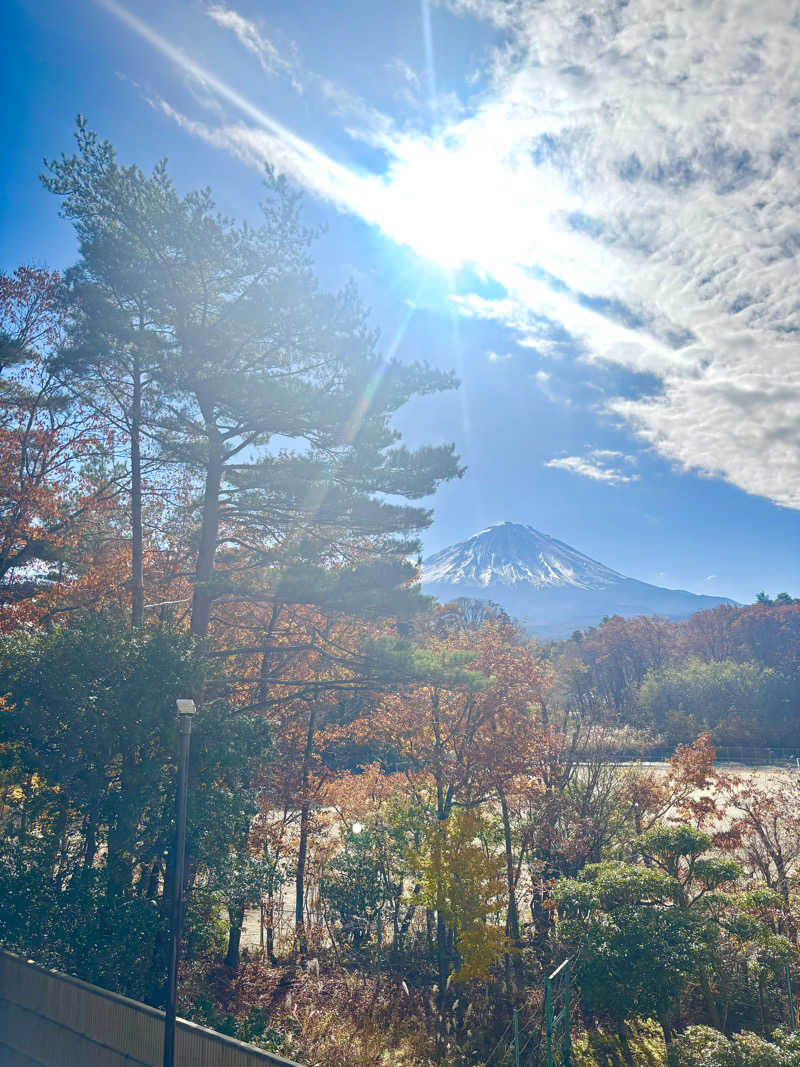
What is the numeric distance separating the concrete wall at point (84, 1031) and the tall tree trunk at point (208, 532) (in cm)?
650

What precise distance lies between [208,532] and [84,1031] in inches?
361

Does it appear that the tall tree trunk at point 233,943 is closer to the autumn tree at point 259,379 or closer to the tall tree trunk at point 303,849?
the tall tree trunk at point 303,849


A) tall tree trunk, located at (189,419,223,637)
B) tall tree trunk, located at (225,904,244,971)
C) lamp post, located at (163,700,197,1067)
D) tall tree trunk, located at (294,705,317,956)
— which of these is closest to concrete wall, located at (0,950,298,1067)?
lamp post, located at (163,700,197,1067)

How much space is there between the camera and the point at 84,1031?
9219mm

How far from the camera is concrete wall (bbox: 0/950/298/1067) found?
8.26m

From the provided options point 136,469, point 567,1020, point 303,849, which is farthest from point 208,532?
point 567,1020

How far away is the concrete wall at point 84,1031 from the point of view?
27.1 ft

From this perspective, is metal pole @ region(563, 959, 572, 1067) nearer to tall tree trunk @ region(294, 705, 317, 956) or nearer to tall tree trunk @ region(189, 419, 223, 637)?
tall tree trunk @ region(294, 705, 317, 956)

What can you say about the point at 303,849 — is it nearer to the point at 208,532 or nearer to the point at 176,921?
the point at 176,921

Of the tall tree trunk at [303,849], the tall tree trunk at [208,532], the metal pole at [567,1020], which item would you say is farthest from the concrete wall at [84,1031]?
the tall tree trunk at [303,849]

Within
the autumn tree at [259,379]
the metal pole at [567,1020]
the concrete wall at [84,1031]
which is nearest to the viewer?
the concrete wall at [84,1031]

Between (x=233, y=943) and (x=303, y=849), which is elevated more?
(x=303, y=849)

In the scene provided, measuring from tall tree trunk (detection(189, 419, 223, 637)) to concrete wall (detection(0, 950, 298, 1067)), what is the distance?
650 centimetres

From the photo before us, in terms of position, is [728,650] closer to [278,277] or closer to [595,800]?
[595,800]
